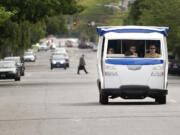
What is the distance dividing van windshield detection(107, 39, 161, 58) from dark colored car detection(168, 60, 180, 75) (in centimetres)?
3412

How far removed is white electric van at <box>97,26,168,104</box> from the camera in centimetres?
2025

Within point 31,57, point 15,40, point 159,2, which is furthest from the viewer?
point 31,57

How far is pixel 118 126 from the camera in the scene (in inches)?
558

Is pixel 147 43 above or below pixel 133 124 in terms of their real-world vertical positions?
above

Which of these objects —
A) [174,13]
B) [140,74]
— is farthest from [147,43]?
[174,13]

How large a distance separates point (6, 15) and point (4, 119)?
15.9 meters

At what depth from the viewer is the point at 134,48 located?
2053cm

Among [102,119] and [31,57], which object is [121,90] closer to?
[102,119]

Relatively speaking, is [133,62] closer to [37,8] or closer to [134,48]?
[134,48]

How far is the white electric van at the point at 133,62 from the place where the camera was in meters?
20.2

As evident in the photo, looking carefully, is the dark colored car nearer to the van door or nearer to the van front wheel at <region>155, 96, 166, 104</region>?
the van front wheel at <region>155, 96, 166, 104</region>

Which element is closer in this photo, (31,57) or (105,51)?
(105,51)

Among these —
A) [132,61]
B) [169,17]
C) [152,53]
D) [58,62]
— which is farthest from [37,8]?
[58,62]

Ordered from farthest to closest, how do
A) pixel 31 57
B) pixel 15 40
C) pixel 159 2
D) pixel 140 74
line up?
pixel 31 57 < pixel 15 40 < pixel 159 2 < pixel 140 74
